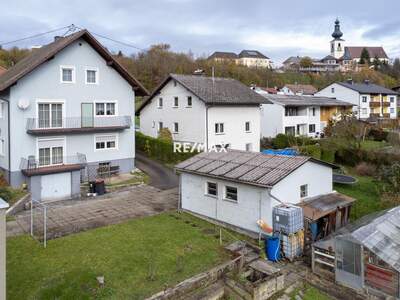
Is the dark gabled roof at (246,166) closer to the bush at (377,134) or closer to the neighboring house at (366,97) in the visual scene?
the bush at (377,134)

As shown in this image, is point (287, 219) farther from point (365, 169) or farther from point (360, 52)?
point (360, 52)

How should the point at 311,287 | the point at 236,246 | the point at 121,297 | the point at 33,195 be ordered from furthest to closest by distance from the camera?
the point at 33,195 → the point at 236,246 → the point at 311,287 → the point at 121,297

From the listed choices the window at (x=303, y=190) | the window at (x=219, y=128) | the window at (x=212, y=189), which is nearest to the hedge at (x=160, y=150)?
the window at (x=219, y=128)

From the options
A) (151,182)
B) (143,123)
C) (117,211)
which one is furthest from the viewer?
(143,123)

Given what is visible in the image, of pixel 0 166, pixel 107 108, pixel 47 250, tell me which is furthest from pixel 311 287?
pixel 0 166

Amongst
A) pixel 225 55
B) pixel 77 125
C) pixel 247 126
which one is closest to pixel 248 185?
pixel 77 125

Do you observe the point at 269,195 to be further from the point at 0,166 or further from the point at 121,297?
the point at 0,166
